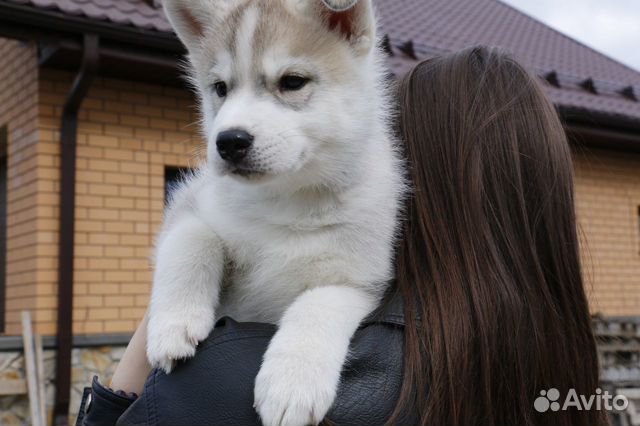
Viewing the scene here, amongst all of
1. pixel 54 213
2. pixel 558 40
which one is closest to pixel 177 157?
pixel 54 213

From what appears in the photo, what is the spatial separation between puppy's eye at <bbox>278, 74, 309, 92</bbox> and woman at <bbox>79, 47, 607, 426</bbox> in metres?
0.34

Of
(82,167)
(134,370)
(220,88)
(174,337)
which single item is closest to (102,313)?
(82,167)

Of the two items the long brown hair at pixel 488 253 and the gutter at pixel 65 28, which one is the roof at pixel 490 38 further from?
the long brown hair at pixel 488 253

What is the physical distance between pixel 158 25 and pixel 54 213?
163cm

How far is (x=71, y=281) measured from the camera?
5.50 metres

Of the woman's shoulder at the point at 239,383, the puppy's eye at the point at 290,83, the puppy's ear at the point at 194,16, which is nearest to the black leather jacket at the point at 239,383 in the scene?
the woman's shoulder at the point at 239,383

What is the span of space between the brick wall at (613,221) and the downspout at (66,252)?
5.96 meters

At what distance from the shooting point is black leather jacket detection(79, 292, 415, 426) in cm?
159

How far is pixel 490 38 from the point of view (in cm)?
1015

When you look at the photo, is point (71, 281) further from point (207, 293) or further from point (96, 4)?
point (207, 293)

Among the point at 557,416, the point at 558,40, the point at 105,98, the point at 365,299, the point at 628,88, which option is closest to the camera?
the point at 557,416

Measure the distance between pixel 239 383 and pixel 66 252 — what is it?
13.9 ft

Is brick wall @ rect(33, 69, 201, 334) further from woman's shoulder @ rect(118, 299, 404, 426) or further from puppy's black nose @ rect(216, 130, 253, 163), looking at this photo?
woman's shoulder @ rect(118, 299, 404, 426)

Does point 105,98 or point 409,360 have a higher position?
point 105,98
